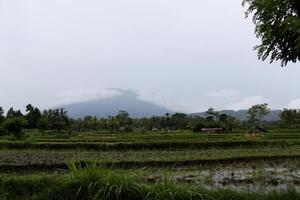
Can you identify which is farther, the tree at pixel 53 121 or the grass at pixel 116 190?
the tree at pixel 53 121

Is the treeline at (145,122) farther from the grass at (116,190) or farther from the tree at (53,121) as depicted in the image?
the grass at (116,190)

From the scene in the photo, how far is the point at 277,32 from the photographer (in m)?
9.22

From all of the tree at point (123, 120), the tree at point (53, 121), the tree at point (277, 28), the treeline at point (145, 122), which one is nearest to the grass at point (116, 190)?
the tree at point (277, 28)

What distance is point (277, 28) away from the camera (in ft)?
30.1

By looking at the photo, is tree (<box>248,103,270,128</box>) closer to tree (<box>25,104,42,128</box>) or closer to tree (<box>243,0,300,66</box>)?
tree (<box>25,104,42,128</box>)

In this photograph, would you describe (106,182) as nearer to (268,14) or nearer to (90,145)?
(268,14)

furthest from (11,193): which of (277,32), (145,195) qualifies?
(277,32)

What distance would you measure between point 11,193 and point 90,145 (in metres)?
24.0

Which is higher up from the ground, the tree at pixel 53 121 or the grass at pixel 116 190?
the tree at pixel 53 121

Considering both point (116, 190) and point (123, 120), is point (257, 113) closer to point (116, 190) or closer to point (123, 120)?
point (123, 120)

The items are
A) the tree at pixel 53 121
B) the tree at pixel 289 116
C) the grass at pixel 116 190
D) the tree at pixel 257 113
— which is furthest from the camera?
the tree at pixel 257 113

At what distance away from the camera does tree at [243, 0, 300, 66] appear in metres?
8.59

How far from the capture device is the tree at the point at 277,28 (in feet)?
28.2

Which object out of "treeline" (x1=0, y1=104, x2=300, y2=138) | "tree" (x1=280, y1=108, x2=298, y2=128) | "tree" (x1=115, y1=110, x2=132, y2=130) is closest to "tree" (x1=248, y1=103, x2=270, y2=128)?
"treeline" (x1=0, y1=104, x2=300, y2=138)
